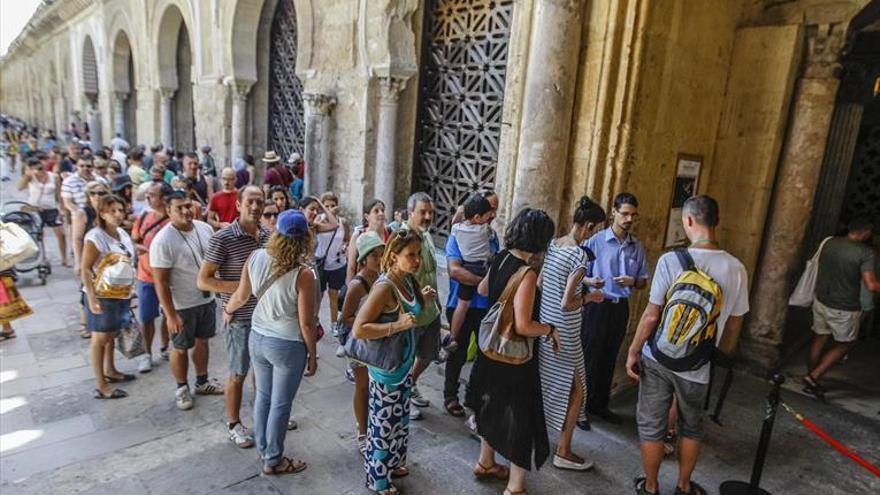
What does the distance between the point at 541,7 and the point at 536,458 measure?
132 inches

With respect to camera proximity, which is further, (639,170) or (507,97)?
(507,97)

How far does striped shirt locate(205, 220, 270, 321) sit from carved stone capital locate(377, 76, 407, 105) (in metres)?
3.44

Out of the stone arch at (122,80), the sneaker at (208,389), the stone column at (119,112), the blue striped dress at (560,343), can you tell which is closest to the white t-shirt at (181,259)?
the sneaker at (208,389)

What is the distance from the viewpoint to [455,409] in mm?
3797

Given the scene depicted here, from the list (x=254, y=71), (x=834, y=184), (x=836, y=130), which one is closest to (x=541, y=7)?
(x=836, y=130)

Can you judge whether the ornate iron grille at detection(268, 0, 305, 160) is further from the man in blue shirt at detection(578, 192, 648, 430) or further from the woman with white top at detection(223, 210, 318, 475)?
the man in blue shirt at detection(578, 192, 648, 430)

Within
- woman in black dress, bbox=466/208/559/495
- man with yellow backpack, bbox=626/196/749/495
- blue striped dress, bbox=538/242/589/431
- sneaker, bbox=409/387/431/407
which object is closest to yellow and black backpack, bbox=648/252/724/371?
man with yellow backpack, bbox=626/196/749/495

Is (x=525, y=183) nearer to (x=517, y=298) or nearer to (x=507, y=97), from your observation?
(x=507, y=97)

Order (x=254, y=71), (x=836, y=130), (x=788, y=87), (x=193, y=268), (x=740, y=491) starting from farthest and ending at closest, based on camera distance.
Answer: (x=254, y=71) < (x=836, y=130) < (x=788, y=87) < (x=193, y=268) < (x=740, y=491)

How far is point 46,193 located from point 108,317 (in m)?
5.67

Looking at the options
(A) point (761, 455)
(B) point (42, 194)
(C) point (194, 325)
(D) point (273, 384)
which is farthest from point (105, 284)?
(B) point (42, 194)

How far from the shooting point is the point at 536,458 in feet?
8.79

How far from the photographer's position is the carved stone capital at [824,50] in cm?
438

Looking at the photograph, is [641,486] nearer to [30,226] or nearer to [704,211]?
[704,211]
